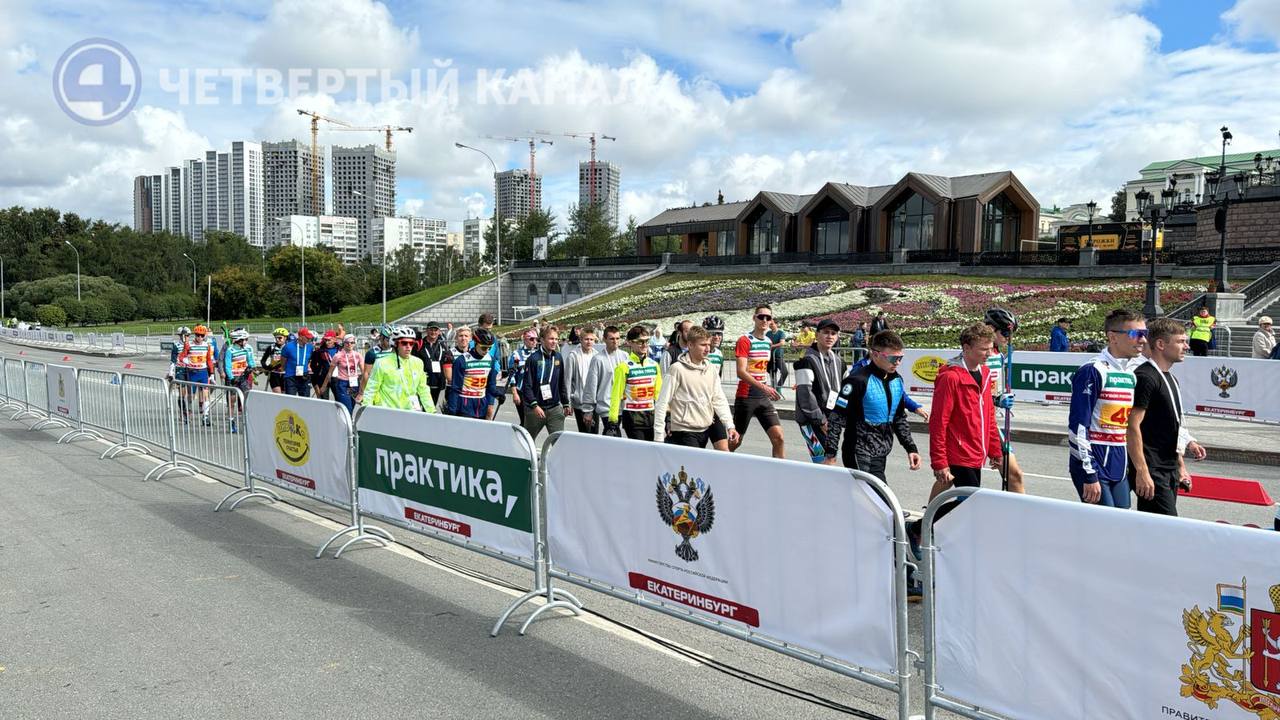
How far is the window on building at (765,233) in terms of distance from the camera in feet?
225

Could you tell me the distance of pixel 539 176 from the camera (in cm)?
16350

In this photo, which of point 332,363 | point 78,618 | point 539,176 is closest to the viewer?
point 78,618

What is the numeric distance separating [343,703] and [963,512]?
3136 mm

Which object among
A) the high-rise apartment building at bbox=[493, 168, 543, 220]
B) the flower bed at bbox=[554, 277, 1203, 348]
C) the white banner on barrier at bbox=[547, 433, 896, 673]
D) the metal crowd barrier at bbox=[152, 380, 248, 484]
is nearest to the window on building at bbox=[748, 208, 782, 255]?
the flower bed at bbox=[554, 277, 1203, 348]

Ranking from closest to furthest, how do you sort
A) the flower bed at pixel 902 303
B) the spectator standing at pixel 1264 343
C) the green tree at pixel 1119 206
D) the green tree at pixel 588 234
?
the spectator standing at pixel 1264 343
the flower bed at pixel 902 303
the green tree at pixel 588 234
the green tree at pixel 1119 206

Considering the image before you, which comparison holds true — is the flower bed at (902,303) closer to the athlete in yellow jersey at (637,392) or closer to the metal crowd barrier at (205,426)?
the athlete in yellow jersey at (637,392)

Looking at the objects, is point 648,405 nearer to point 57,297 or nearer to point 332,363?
point 332,363

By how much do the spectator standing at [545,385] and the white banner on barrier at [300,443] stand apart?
291 centimetres

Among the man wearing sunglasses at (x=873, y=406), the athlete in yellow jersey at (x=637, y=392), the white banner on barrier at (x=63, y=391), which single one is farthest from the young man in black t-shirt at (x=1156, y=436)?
the white banner on barrier at (x=63, y=391)

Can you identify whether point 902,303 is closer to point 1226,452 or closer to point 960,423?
point 1226,452

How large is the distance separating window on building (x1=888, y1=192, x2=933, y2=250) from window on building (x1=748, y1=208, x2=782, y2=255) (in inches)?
403

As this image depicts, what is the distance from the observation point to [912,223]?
59094 mm

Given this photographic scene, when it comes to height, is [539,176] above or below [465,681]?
above

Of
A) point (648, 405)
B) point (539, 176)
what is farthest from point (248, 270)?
point (648, 405)
